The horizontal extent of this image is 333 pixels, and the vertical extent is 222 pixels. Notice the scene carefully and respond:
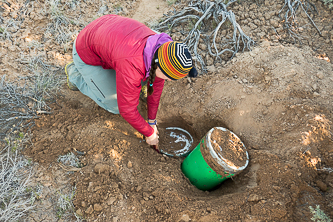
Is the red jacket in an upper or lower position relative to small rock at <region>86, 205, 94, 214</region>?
upper

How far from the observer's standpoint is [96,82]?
2.22 metres

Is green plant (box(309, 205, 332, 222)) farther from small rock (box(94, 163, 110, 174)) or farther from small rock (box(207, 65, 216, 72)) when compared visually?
small rock (box(207, 65, 216, 72))

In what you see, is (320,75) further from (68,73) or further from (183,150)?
(68,73)

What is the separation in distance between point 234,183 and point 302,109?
944 millimetres

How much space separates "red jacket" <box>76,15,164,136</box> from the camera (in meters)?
1.58

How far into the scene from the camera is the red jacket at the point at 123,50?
1583 millimetres

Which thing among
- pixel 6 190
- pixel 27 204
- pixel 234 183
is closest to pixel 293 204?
pixel 234 183

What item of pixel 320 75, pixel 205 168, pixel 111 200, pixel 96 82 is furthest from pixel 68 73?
pixel 320 75

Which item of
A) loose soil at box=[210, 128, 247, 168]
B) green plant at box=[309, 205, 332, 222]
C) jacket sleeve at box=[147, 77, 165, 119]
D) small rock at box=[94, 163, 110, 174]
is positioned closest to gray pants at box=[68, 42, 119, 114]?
jacket sleeve at box=[147, 77, 165, 119]

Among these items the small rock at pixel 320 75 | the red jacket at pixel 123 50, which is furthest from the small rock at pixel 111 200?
the small rock at pixel 320 75

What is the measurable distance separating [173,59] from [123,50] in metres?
0.40

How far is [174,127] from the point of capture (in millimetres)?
2922

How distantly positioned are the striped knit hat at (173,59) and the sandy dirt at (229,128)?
3.09 feet

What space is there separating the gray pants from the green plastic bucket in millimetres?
1008
